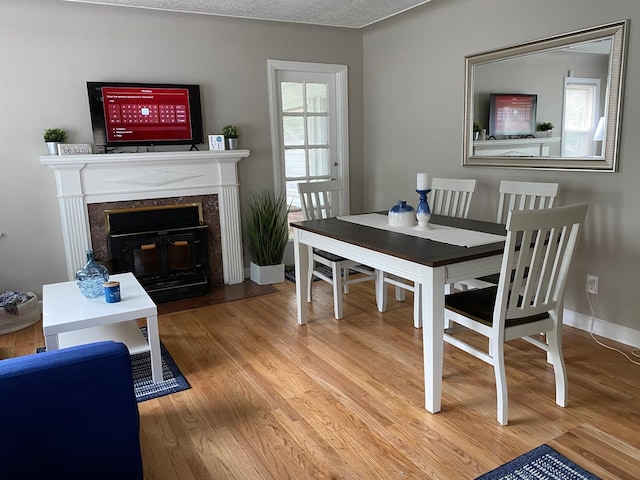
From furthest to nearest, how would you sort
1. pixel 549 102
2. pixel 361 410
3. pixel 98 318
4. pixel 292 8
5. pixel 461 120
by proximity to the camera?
1. pixel 292 8
2. pixel 461 120
3. pixel 549 102
4. pixel 98 318
5. pixel 361 410

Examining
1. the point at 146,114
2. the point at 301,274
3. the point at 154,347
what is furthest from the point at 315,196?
the point at 154,347

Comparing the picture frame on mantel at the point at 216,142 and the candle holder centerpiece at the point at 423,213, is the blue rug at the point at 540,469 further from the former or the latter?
the picture frame on mantel at the point at 216,142

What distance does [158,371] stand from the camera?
269 cm

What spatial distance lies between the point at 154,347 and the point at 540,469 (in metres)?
1.93

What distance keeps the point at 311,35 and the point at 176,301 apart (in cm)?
282

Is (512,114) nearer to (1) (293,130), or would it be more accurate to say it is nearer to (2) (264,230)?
(1) (293,130)

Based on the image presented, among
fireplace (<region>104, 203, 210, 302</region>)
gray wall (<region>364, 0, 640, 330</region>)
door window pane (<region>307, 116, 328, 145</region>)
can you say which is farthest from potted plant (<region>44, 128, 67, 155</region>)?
gray wall (<region>364, 0, 640, 330</region>)

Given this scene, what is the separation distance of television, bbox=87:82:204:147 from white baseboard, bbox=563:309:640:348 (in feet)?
10.7

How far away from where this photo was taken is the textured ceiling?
3883mm

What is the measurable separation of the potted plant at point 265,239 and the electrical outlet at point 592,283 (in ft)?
8.29

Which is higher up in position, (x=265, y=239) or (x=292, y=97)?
(x=292, y=97)

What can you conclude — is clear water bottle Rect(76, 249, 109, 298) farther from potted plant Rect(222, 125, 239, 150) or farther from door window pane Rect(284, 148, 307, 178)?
door window pane Rect(284, 148, 307, 178)

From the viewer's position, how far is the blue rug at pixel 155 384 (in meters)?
2.59

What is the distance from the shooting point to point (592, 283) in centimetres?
318
